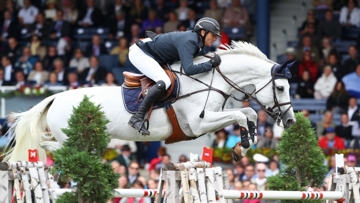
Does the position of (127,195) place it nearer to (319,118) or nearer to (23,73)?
(319,118)

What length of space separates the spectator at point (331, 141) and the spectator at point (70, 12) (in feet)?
23.6

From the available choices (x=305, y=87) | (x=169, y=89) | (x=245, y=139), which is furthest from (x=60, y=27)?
(x=245, y=139)

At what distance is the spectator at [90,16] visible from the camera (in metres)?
19.6

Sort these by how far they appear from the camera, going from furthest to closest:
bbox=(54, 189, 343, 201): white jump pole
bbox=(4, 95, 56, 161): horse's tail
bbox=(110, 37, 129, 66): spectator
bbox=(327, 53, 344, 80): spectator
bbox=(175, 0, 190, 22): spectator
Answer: bbox=(175, 0, 190, 22): spectator, bbox=(110, 37, 129, 66): spectator, bbox=(327, 53, 344, 80): spectator, bbox=(4, 95, 56, 161): horse's tail, bbox=(54, 189, 343, 201): white jump pole

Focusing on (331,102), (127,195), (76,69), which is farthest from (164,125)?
(76,69)

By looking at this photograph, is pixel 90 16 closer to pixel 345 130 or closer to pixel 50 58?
pixel 50 58

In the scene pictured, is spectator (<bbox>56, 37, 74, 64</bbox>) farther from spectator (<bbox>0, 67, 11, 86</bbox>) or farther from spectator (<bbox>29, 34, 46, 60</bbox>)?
spectator (<bbox>0, 67, 11, 86</bbox>)

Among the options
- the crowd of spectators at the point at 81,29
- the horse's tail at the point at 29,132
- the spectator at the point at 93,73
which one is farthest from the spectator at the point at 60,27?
the horse's tail at the point at 29,132

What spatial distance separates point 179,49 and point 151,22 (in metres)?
9.26

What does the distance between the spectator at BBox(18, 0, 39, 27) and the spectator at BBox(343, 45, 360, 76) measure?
7209 mm

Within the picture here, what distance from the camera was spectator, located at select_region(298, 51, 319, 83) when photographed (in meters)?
16.4

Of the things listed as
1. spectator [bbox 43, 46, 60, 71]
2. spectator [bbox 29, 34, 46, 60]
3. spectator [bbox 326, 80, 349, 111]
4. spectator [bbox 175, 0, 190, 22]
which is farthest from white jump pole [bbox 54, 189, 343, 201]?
spectator [bbox 29, 34, 46, 60]

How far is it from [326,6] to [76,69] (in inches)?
195

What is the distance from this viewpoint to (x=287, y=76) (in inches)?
392
